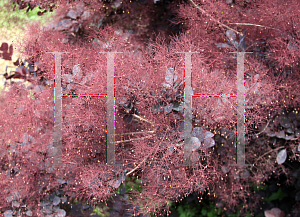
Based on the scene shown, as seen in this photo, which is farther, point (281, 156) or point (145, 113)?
point (281, 156)

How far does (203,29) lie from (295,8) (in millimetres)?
A: 438

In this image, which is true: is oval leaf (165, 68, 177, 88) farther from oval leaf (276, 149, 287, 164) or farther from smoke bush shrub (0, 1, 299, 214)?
oval leaf (276, 149, 287, 164)

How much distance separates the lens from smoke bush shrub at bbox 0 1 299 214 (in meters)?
1.00

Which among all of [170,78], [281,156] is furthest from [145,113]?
[281,156]

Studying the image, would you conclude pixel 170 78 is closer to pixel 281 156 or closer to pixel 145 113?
pixel 145 113

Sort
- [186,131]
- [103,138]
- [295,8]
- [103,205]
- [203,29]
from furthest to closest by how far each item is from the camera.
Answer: [103,205], [203,29], [295,8], [103,138], [186,131]

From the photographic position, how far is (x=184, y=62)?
112cm

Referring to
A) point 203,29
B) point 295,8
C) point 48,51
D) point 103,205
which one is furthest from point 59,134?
point 295,8

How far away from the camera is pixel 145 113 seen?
1019 millimetres

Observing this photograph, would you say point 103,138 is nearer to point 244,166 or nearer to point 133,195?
point 133,195

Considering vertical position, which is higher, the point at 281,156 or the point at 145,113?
the point at 145,113

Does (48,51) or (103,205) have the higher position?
(48,51)

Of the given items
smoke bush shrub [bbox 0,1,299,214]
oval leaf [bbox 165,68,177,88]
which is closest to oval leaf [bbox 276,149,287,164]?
smoke bush shrub [bbox 0,1,299,214]

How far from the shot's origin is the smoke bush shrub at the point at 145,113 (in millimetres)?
1003
